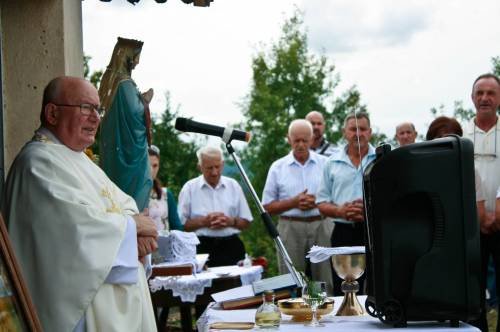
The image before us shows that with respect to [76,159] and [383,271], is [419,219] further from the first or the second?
[76,159]

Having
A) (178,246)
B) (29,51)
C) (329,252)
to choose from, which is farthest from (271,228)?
(178,246)

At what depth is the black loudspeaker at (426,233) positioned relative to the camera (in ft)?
12.9

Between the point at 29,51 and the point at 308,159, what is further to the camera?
the point at 308,159

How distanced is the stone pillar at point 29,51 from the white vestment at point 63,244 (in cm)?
135

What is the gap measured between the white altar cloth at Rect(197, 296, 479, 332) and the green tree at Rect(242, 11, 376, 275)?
656 inches

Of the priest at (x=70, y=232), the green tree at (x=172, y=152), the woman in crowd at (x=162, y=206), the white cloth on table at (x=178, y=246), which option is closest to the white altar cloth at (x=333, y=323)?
the priest at (x=70, y=232)

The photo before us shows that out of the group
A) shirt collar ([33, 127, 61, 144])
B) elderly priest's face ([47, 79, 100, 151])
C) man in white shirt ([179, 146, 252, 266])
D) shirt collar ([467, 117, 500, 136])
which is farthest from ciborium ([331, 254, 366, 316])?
man in white shirt ([179, 146, 252, 266])

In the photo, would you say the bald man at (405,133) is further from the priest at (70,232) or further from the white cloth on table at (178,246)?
the priest at (70,232)

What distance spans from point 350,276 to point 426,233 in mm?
656

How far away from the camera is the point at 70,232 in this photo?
4.48 metres

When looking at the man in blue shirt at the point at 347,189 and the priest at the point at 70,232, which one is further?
the man in blue shirt at the point at 347,189

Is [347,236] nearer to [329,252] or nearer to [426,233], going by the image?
[329,252]

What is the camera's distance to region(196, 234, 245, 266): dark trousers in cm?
932

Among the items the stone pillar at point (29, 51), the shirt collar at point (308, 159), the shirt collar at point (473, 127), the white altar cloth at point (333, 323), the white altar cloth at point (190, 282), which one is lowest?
the white altar cloth at point (190, 282)
